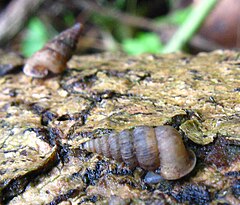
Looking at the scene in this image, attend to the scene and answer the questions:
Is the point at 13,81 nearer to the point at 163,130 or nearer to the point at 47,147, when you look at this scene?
the point at 47,147

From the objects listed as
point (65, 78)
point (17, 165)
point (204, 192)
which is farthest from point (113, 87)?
point (204, 192)

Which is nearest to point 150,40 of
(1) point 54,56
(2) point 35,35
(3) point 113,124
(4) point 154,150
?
(2) point 35,35

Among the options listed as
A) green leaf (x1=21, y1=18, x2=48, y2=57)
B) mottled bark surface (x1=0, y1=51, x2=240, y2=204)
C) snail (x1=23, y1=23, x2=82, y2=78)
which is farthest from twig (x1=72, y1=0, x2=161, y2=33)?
snail (x1=23, y1=23, x2=82, y2=78)

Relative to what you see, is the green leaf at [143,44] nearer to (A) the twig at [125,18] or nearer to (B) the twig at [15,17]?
(A) the twig at [125,18]

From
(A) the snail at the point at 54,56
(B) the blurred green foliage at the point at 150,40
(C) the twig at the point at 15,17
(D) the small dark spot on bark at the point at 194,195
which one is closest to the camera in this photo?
(D) the small dark spot on bark at the point at 194,195

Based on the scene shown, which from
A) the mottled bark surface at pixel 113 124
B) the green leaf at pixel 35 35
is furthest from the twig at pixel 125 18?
the mottled bark surface at pixel 113 124

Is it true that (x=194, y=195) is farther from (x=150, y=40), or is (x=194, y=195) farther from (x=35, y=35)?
(x=35, y=35)
